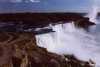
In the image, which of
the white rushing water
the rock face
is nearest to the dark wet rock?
the white rushing water

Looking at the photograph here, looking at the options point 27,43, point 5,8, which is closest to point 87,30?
point 27,43

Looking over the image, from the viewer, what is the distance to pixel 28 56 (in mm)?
1037

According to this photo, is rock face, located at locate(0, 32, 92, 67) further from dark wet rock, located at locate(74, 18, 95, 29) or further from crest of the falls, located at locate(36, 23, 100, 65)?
dark wet rock, located at locate(74, 18, 95, 29)

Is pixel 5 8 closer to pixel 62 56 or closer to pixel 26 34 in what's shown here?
pixel 26 34

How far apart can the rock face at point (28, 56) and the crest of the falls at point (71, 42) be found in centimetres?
3

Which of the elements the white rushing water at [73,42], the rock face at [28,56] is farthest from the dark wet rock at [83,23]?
the rock face at [28,56]

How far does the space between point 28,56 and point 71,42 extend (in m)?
0.23

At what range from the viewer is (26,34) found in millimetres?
1170

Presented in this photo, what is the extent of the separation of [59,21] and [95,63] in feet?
1.06

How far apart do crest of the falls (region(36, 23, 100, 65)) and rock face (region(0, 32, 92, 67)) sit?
0.11ft

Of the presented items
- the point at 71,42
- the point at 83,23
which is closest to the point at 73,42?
the point at 71,42

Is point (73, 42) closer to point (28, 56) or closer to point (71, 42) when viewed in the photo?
point (71, 42)

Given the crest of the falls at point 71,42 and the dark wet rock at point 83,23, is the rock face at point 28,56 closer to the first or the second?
the crest of the falls at point 71,42

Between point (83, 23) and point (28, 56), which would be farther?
point (83, 23)
